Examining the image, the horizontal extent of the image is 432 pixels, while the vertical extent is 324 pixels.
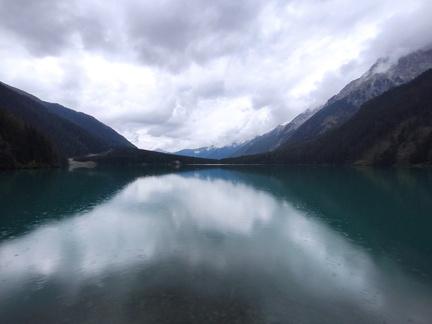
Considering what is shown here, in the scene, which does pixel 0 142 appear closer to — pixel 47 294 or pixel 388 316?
pixel 47 294

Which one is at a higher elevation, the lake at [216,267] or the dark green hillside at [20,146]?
the dark green hillside at [20,146]

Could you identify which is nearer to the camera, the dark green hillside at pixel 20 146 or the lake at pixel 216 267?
the lake at pixel 216 267

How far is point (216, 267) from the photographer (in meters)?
21.8

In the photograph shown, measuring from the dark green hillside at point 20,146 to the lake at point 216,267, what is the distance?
111m

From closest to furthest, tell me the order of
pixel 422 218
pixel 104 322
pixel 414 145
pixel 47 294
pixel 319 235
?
1. pixel 104 322
2. pixel 47 294
3. pixel 319 235
4. pixel 422 218
5. pixel 414 145

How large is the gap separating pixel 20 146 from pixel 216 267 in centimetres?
16613

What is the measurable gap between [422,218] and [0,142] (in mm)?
161792

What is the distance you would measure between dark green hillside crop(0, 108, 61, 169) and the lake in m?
111

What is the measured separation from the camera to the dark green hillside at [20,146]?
130 meters

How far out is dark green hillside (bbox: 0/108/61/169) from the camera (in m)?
130

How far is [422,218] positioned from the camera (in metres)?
38.5

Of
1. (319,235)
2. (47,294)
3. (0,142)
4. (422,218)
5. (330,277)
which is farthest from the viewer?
(0,142)

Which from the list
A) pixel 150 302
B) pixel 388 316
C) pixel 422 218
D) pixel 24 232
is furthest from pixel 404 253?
pixel 24 232

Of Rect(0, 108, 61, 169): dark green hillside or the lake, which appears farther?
Rect(0, 108, 61, 169): dark green hillside
